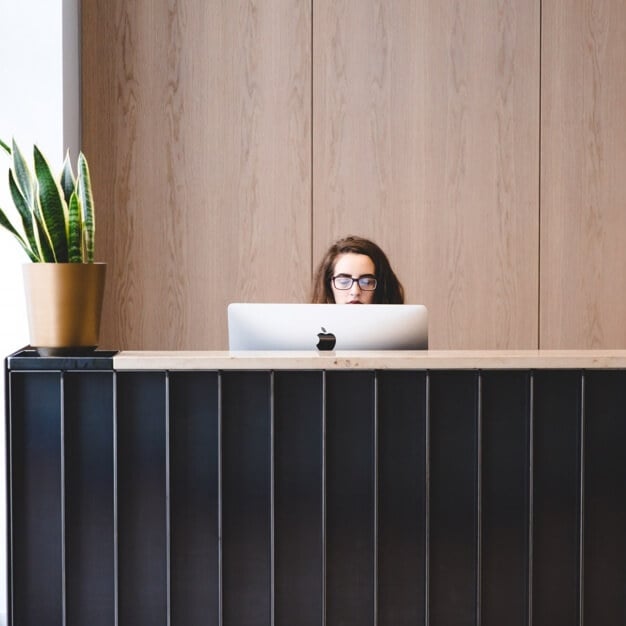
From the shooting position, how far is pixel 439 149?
3166 millimetres

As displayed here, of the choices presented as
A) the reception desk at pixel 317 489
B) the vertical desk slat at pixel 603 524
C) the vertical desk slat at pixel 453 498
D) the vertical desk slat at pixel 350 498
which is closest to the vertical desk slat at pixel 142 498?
the reception desk at pixel 317 489

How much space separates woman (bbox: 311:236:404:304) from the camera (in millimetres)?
2604

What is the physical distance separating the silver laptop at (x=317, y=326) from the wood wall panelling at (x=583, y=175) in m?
1.63

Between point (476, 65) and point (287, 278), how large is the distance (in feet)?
4.01

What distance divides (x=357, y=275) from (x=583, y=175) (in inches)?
48.9

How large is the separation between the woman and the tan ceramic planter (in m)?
1.17

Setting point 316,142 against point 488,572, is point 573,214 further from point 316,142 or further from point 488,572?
point 488,572

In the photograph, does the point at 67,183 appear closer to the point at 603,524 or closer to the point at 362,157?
the point at 603,524

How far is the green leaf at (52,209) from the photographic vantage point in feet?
5.10

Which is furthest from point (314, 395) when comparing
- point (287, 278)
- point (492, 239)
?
point (492, 239)

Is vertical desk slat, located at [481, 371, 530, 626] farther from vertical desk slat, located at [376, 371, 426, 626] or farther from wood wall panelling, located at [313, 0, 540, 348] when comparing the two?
wood wall panelling, located at [313, 0, 540, 348]

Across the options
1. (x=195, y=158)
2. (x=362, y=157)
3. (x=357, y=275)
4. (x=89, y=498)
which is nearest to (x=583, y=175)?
(x=362, y=157)

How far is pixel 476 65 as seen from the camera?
3148mm

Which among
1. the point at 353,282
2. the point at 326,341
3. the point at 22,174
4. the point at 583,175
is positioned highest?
the point at 583,175
